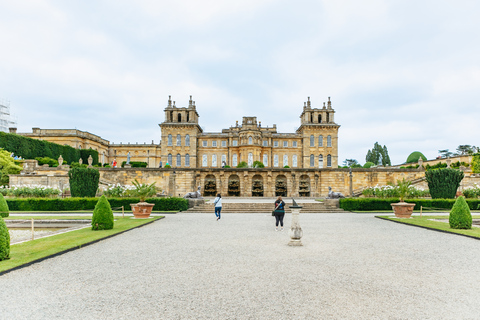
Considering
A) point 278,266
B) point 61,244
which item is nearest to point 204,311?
point 278,266

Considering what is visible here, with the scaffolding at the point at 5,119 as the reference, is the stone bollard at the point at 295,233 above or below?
below

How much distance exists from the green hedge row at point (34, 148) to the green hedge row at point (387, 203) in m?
42.3

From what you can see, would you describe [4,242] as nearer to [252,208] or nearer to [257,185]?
[252,208]

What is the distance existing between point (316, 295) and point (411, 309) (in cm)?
128

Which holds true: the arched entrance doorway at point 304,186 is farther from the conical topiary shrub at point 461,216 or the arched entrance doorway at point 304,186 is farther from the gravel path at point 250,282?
the gravel path at point 250,282

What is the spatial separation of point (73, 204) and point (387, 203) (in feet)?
66.9

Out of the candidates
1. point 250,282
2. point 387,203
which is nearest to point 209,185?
point 387,203

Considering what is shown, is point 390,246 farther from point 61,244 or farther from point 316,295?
point 61,244

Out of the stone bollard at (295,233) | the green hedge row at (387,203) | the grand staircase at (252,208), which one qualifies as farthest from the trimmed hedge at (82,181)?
the stone bollard at (295,233)

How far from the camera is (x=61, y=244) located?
8.80 m

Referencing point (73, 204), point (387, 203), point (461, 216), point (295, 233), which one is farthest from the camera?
point (387, 203)

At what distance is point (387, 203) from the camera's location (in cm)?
2152

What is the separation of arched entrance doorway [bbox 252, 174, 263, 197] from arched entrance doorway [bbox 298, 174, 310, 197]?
15.2 ft

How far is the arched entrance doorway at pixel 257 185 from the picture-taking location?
129 feet
